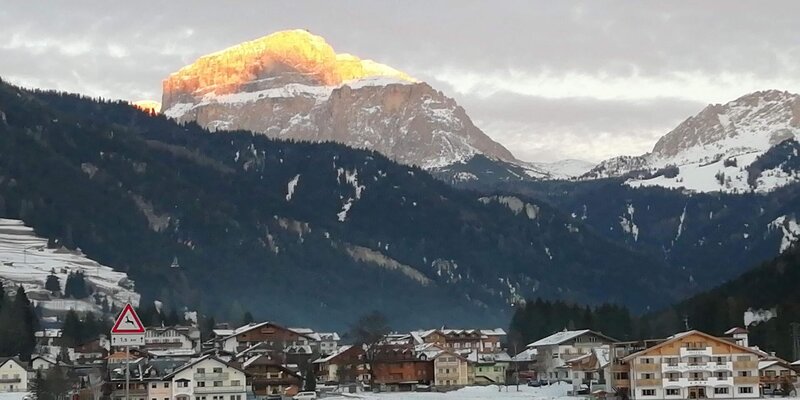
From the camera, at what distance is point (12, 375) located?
482ft

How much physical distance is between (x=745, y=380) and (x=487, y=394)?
78.9ft

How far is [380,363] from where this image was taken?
160m

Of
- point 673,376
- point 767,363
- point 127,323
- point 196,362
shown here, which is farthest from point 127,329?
point 767,363

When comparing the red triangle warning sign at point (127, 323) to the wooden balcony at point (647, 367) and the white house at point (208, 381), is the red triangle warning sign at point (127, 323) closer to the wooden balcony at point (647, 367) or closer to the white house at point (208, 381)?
the wooden balcony at point (647, 367)

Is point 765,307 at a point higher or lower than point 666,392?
higher

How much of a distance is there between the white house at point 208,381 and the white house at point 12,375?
23.6 metres

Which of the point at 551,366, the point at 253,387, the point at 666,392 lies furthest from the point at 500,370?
the point at 666,392

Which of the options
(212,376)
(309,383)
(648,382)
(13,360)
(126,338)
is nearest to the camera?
(126,338)

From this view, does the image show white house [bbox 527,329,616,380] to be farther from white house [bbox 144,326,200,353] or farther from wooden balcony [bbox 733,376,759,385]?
white house [bbox 144,326,200,353]

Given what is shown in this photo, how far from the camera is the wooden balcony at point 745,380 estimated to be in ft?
396

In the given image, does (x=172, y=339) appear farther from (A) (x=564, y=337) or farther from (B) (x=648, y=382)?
(B) (x=648, y=382)

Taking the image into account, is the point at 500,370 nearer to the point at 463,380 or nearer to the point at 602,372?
the point at 463,380

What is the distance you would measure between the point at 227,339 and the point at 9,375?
53732 millimetres

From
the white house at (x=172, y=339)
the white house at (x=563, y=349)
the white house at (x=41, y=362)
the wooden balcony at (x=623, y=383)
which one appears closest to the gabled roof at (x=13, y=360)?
the white house at (x=41, y=362)
